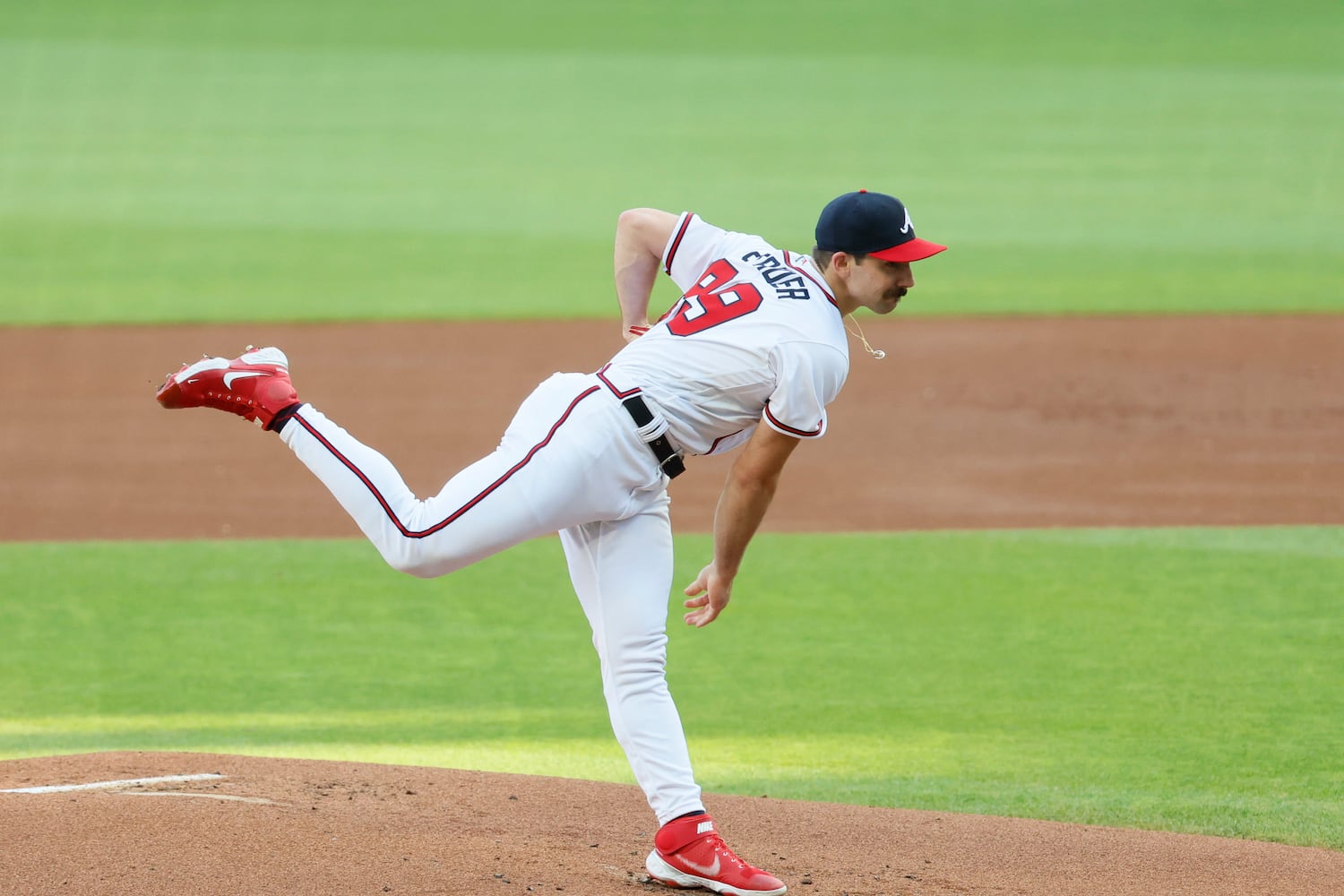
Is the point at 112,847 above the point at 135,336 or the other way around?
the other way around

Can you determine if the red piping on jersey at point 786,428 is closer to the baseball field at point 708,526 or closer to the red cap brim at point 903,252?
the red cap brim at point 903,252

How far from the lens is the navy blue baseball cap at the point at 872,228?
170 inches

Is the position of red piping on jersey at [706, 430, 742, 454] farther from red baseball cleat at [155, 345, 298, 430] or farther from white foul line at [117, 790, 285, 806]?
white foul line at [117, 790, 285, 806]

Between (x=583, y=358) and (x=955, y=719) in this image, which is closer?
(x=955, y=719)

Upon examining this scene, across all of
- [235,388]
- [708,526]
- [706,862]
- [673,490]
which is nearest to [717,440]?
[706,862]

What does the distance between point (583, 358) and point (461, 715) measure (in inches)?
322

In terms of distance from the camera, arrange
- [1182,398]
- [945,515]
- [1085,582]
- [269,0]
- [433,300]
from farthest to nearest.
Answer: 1. [269,0]
2. [433,300]
3. [1182,398]
4. [945,515]
5. [1085,582]

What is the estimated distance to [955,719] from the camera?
6.55 m

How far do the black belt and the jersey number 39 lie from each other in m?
0.23

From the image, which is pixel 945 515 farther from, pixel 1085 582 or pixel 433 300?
pixel 433 300

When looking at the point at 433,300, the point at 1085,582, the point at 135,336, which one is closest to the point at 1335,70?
the point at 433,300

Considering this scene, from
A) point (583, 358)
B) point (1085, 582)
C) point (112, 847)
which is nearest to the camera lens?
point (112, 847)

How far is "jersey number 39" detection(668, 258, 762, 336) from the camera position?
4.41 meters

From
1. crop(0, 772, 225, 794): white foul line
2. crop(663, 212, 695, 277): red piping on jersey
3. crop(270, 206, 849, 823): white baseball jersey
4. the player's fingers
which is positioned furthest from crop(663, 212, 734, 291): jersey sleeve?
crop(0, 772, 225, 794): white foul line
